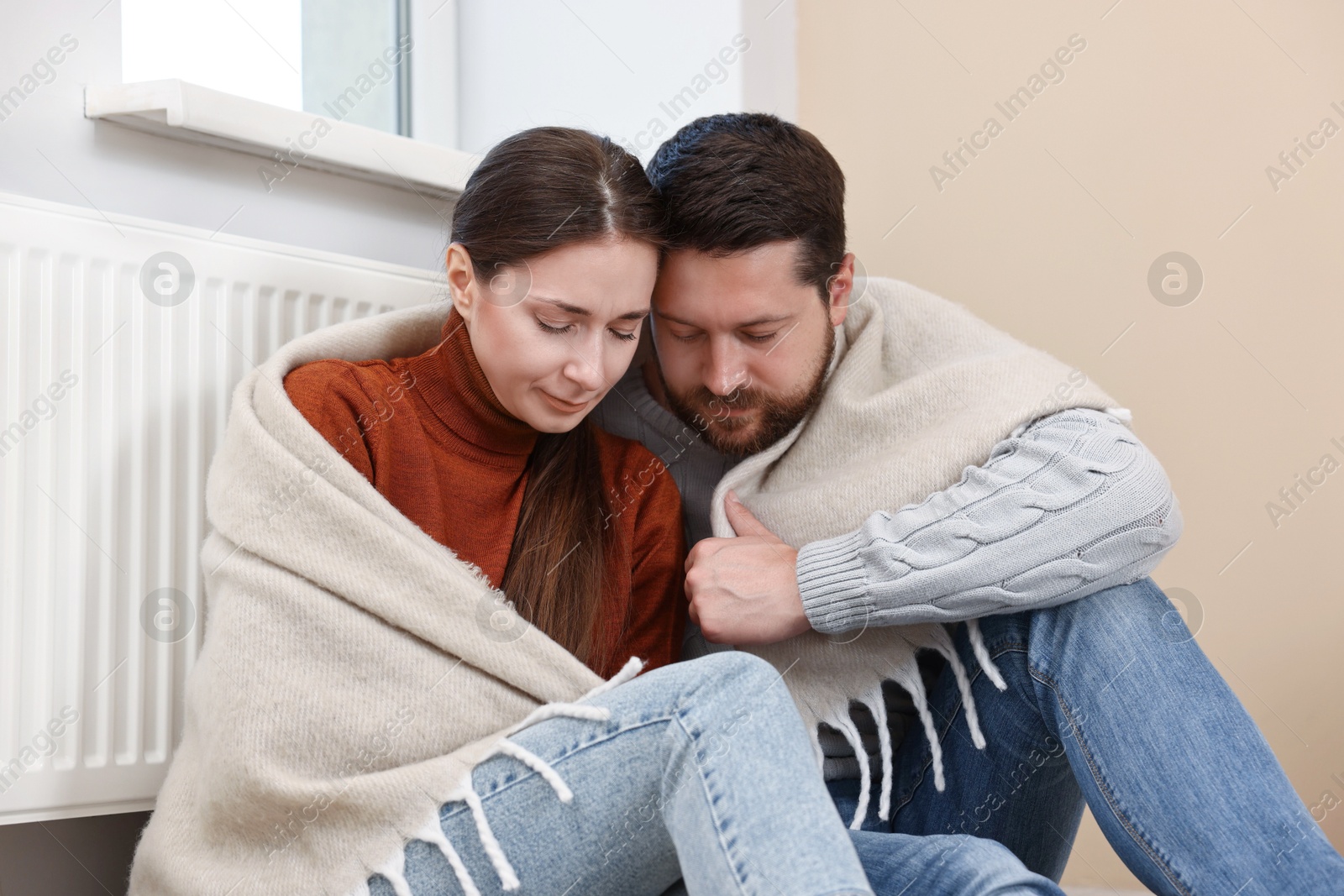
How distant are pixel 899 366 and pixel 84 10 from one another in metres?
0.92

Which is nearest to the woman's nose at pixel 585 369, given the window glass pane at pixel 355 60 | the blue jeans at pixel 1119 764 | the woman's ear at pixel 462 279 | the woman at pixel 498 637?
the woman at pixel 498 637

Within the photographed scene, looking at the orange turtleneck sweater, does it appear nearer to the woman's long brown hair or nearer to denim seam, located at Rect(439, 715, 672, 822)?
the woman's long brown hair

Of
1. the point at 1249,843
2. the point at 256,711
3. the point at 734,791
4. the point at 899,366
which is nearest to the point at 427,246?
the point at 899,366

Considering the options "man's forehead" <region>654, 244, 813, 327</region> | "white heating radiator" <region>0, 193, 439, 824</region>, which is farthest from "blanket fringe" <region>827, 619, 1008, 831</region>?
"white heating radiator" <region>0, 193, 439, 824</region>

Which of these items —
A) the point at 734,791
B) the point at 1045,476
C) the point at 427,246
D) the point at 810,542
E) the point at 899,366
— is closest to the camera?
the point at 734,791

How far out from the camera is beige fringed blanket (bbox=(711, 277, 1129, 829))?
3.32 feet

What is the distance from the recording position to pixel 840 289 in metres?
1.17

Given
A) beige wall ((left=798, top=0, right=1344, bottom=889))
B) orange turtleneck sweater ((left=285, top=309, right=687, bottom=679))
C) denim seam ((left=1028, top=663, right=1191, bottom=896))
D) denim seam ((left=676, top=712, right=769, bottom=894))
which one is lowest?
orange turtleneck sweater ((left=285, top=309, right=687, bottom=679))

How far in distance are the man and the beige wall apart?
324mm

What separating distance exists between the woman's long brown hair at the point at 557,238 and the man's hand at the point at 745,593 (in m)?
0.11

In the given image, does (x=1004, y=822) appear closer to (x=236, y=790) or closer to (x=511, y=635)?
(x=511, y=635)

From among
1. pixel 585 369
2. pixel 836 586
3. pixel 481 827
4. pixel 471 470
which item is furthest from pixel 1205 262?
pixel 481 827

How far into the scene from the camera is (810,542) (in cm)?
103

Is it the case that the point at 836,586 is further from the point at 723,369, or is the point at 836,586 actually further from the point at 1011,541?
the point at 723,369
